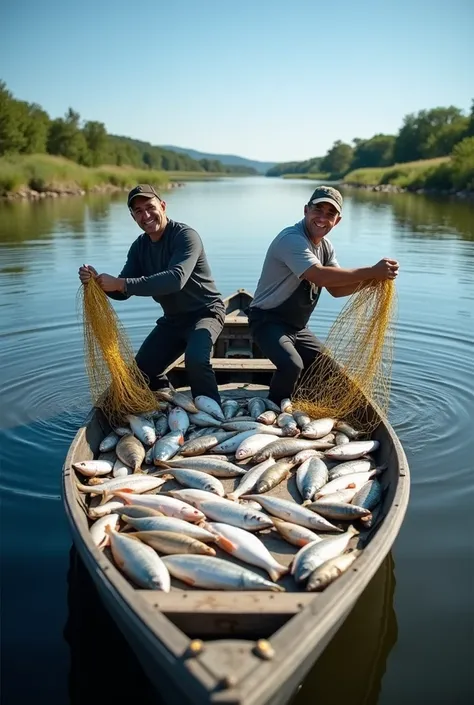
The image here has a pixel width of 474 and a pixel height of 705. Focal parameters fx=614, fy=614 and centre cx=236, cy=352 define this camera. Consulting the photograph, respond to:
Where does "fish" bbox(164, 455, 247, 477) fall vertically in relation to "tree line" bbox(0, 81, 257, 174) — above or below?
below

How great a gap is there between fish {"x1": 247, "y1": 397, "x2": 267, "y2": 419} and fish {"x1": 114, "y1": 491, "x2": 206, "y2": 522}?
1981 millimetres

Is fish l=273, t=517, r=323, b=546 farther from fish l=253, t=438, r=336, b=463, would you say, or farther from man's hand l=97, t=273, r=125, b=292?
man's hand l=97, t=273, r=125, b=292

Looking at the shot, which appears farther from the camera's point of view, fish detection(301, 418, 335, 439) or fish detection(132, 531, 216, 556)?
fish detection(301, 418, 335, 439)

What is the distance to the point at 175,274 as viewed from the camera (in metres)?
6.42

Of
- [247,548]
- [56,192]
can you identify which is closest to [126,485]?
[247,548]

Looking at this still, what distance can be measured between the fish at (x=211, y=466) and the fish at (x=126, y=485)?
11.6 inches

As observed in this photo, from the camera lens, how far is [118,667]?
13.5 feet

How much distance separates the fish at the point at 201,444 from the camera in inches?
223

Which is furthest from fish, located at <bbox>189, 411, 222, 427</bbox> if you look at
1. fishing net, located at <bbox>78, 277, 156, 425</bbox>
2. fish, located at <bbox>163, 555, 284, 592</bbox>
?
fish, located at <bbox>163, 555, 284, 592</bbox>

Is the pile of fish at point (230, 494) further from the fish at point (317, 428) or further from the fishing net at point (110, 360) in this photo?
the fishing net at point (110, 360)

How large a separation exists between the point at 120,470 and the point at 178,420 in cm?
105

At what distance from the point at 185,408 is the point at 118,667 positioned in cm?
293

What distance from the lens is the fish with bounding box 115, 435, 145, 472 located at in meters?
5.45

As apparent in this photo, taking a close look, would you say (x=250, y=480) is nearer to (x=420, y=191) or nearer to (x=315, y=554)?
(x=315, y=554)
